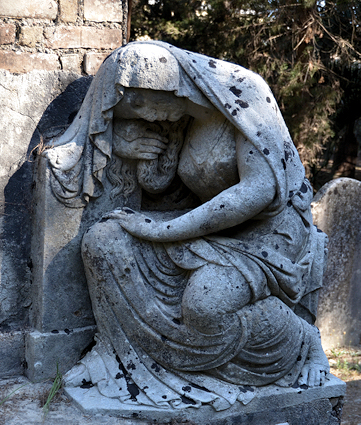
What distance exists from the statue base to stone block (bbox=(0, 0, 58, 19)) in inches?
68.7

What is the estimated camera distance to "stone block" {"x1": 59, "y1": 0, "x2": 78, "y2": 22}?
258 cm

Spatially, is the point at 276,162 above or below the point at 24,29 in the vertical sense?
below

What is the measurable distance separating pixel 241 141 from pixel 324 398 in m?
1.23

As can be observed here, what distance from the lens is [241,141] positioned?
229 cm

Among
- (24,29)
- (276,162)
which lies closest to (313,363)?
(276,162)

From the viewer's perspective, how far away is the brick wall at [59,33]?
2.51 m

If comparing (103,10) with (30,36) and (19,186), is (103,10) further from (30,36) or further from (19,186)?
(19,186)

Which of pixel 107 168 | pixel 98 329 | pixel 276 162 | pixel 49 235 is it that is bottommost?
pixel 98 329

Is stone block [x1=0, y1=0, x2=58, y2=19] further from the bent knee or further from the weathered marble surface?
the bent knee

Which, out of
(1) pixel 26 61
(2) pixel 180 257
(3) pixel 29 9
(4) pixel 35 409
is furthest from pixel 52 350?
(3) pixel 29 9

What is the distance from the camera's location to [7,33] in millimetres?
2502

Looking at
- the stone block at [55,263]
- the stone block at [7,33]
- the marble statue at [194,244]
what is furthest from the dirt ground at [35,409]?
the stone block at [7,33]

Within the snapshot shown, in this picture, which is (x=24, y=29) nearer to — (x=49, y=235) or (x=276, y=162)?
(x=49, y=235)

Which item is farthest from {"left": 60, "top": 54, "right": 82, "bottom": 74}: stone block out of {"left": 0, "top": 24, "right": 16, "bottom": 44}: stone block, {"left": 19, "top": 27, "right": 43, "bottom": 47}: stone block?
{"left": 0, "top": 24, "right": 16, "bottom": 44}: stone block
